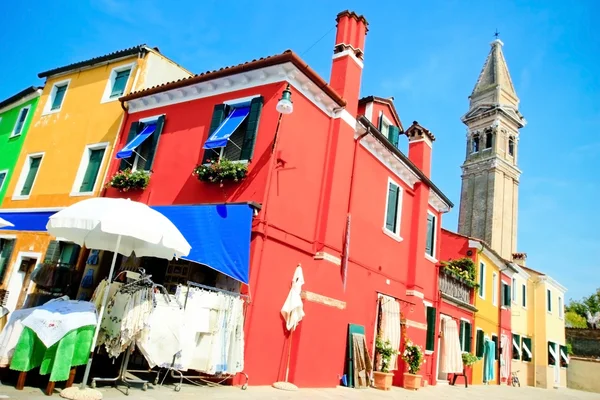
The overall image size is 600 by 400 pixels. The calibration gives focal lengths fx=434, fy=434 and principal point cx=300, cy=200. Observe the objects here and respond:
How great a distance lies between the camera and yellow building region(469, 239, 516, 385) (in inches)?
805

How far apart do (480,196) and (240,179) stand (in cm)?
4322

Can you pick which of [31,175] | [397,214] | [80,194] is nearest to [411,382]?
[397,214]

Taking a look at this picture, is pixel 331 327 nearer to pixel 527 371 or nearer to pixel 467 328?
pixel 467 328

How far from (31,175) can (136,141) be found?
630 centimetres

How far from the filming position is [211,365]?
7.41 metres

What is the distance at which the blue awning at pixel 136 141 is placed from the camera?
11.6 metres

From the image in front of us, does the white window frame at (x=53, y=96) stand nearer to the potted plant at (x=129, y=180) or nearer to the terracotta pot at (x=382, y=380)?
the potted plant at (x=129, y=180)

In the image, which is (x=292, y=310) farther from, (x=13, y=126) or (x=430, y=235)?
(x=13, y=126)

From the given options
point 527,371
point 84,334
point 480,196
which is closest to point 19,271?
point 84,334

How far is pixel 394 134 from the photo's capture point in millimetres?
15070

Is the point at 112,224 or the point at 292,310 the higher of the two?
the point at 112,224

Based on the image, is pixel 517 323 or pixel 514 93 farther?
pixel 514 93

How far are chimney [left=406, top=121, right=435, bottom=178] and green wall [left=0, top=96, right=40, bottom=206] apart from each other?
1429 cm

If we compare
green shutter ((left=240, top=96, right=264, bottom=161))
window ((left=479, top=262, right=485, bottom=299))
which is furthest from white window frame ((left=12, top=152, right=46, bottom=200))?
window ((left=479, top=262, right=485, bottom=299))
